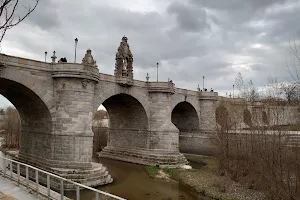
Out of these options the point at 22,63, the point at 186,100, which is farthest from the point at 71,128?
the point at 186,100

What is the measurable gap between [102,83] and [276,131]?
45.2 feet

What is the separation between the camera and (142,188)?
17.8 metres

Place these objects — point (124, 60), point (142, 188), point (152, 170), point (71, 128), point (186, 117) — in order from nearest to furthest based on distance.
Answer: point (142, 188)
point (71, 128)
point (152, 170)
point (124, 60)
point (186, 117)

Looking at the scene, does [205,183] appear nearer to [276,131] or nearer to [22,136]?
[276,131]

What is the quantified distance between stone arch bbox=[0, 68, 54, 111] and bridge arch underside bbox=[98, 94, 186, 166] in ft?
27.7

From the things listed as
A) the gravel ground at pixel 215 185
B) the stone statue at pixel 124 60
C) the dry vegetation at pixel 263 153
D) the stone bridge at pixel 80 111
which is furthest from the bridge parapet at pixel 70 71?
the dry vegetation at pixel 263 153

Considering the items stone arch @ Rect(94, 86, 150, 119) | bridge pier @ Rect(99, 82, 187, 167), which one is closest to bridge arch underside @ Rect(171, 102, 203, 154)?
bridge pier @ Rect(99, 82, 187, 167)

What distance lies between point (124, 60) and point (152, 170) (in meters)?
10.7

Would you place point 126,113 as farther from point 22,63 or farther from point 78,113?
point 22,63

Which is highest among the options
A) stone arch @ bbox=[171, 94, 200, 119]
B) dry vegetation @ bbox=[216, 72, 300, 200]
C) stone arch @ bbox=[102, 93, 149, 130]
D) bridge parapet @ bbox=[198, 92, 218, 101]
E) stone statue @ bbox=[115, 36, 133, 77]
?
stone statue @ bbox=[115, 36, 133, 77]

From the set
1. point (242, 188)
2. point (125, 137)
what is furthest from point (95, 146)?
point (242, 188)

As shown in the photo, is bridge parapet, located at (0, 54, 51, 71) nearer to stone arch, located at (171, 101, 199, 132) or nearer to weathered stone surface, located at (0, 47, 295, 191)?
weathered stone surface, located at (0, 47, 295, 191)

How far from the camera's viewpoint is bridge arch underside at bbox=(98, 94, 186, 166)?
26.3 meters

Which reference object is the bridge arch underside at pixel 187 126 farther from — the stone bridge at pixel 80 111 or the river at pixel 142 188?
the river at pixel 142 188
